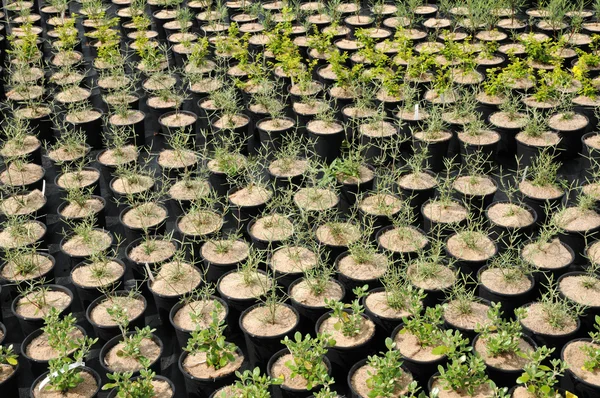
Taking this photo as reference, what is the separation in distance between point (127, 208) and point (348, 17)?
419 centimetres

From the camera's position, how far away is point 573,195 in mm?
5320

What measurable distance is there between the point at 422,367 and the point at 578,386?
755mm

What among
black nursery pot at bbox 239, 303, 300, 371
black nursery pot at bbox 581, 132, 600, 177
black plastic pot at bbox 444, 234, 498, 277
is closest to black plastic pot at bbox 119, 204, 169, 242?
black nursery pot at bbox 239, 303, 300, 371

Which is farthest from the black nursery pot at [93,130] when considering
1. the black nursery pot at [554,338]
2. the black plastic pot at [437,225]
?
the black nursery pot at [554,338]

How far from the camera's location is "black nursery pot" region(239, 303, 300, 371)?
3.84 metres

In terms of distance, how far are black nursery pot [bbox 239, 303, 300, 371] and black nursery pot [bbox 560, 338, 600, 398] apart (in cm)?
140

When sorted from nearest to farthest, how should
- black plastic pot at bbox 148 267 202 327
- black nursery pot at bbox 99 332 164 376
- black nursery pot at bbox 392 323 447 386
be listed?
black nursery pot at bbox 392 323 447 386 → black nursery pot at bbox 99 332 164 376 → black plastic pot at bbox 148 267 202 327

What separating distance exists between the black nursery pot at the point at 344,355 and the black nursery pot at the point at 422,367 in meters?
0.24

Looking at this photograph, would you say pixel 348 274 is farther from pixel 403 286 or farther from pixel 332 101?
pixel 332 101

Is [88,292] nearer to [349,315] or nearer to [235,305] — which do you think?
[235,305]

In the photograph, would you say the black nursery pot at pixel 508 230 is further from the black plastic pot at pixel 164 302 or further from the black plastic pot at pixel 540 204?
the black plastic pot at pixel 164 302

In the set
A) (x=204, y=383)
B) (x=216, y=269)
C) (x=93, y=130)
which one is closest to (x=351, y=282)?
(x=216, y=269)

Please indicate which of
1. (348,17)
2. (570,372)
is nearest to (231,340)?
(570,372)

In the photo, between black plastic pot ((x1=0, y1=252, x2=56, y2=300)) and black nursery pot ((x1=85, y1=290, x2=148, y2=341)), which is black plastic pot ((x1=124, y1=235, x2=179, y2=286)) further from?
black plastic pot ((x1=0, y1=252, x2=56, y2=300))
